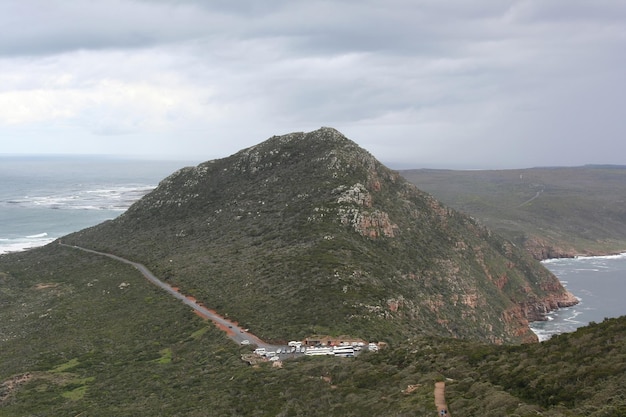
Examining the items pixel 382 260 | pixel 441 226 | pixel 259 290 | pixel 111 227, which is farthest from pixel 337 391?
pixel 111 227

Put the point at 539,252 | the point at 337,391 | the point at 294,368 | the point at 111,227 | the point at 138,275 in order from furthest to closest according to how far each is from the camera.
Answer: the point at 539,252 < the point at 111,227 < the point at 138,275 < the point at 294,368 < the point at 337,391

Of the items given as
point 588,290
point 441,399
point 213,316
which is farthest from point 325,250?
point 588,290

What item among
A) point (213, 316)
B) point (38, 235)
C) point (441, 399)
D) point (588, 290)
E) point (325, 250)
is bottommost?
point (588, 290)

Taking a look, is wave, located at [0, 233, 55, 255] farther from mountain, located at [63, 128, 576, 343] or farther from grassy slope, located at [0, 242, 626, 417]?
grassy slope, located at [0, 242, 626, 417]

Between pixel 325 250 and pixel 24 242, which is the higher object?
pixel 325 250

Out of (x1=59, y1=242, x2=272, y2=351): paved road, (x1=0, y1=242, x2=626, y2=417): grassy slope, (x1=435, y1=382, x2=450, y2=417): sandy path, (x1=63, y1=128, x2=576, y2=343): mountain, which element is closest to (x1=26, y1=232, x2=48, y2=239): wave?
(x1=63, y1=128, x2=576, y2=343): mountain

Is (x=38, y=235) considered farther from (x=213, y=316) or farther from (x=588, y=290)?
(x=588, y=290)

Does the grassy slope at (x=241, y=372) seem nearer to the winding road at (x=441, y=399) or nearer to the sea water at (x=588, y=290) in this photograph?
the winding road at (x=441, y=399)

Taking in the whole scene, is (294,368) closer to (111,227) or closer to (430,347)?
(430,347)
